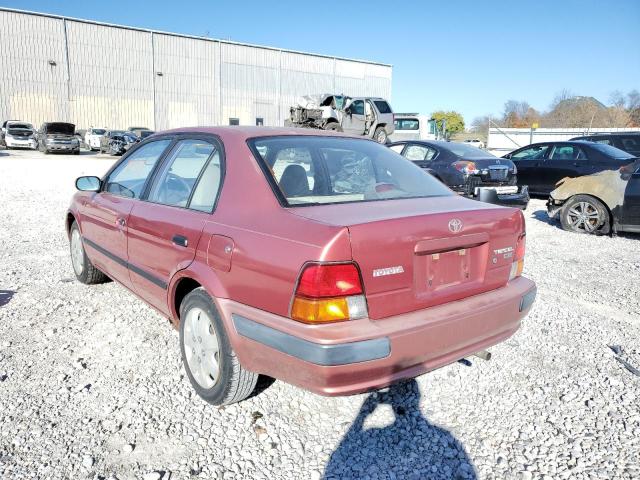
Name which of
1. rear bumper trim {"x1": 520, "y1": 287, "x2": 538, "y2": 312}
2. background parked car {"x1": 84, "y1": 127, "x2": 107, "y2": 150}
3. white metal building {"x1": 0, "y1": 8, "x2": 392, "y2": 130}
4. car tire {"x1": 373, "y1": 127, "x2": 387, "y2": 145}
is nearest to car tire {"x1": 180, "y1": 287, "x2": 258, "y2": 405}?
→ rear bumper trim {"x1": 520, "y1": 287, "x2": 538, "y2": 312}

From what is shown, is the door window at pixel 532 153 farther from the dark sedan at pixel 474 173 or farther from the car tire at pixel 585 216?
the car tire at pixel 585 216

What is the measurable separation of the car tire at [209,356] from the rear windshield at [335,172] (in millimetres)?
758

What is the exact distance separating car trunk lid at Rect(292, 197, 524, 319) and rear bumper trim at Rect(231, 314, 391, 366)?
0.15m

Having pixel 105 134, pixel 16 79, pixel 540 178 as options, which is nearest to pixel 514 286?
pixel 540 178

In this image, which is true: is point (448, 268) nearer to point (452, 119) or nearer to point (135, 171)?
point (135, 171)

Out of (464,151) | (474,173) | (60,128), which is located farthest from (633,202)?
(60,128)

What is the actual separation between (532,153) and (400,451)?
10.6 metres

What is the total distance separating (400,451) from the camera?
239 cm

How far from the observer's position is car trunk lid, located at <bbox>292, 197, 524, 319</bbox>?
2.16m

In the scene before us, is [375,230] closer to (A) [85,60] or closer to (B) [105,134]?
(B) [105,134]

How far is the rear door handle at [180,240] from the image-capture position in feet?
8.98

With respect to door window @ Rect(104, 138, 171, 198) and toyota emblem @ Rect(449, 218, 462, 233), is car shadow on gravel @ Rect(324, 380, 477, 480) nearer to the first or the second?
toyota emblem @ Rect(449, 218, 462, 233)

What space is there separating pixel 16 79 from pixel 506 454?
3871 cm

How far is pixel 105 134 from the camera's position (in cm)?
2792
